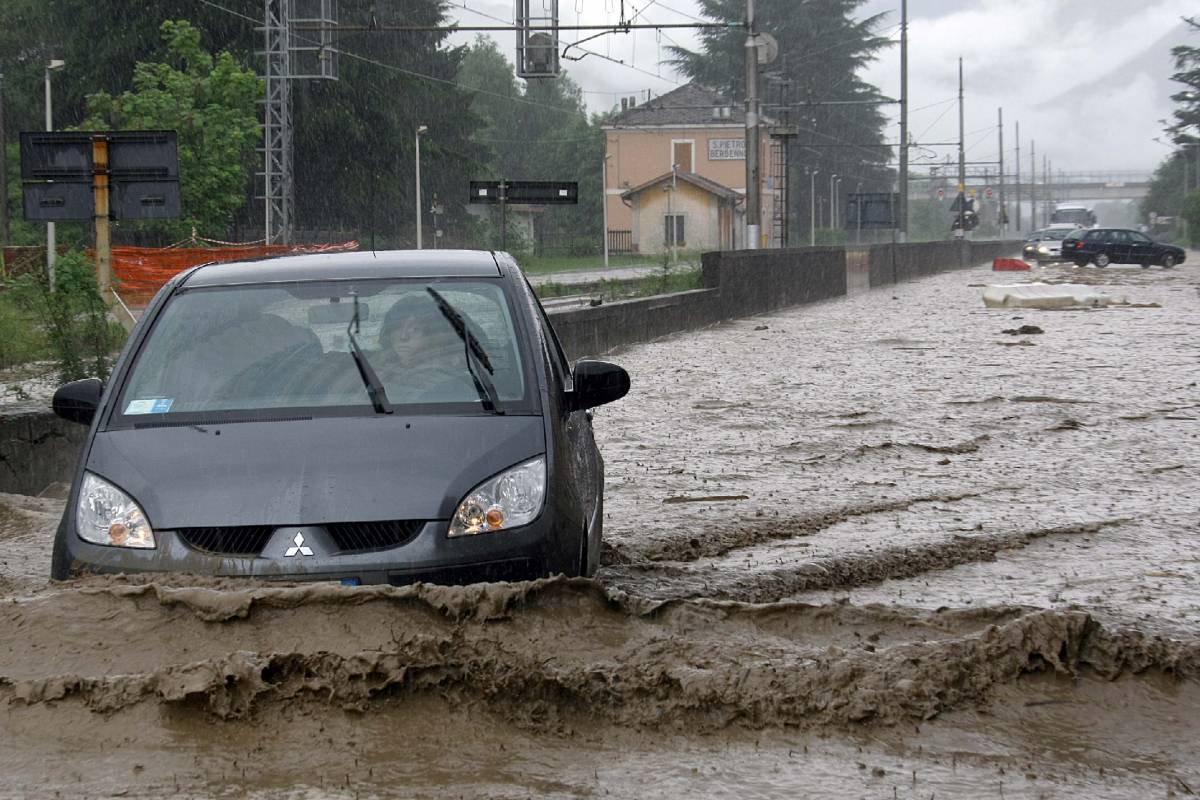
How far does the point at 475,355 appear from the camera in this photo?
582cm

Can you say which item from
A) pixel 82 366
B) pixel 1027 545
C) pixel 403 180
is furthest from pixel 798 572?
pixel 403 180

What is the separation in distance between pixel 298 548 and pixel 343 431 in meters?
0.54

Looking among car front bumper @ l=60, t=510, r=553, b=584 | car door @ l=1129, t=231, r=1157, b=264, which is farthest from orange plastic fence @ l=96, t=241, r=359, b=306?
car door @ l=1129, t=231, r=1157, b=264

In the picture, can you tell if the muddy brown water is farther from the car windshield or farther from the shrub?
the shrub

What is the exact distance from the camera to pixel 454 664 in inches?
186

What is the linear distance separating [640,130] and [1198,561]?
96.8 m

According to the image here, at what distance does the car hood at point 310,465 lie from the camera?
16.3 ft

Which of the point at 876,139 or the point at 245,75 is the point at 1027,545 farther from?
the point at 876,139

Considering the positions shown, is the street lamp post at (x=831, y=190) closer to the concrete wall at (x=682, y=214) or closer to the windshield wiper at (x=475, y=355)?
the concrete wall at (x=682, y=214)

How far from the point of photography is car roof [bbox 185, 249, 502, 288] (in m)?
6.18

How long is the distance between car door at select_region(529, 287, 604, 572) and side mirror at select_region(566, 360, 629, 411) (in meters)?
0.06

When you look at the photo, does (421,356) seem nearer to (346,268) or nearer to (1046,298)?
(346,268)

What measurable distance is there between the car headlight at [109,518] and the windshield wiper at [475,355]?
114 centimetres

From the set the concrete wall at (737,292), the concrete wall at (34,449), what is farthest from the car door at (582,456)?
the concrete wall at (737,292)
